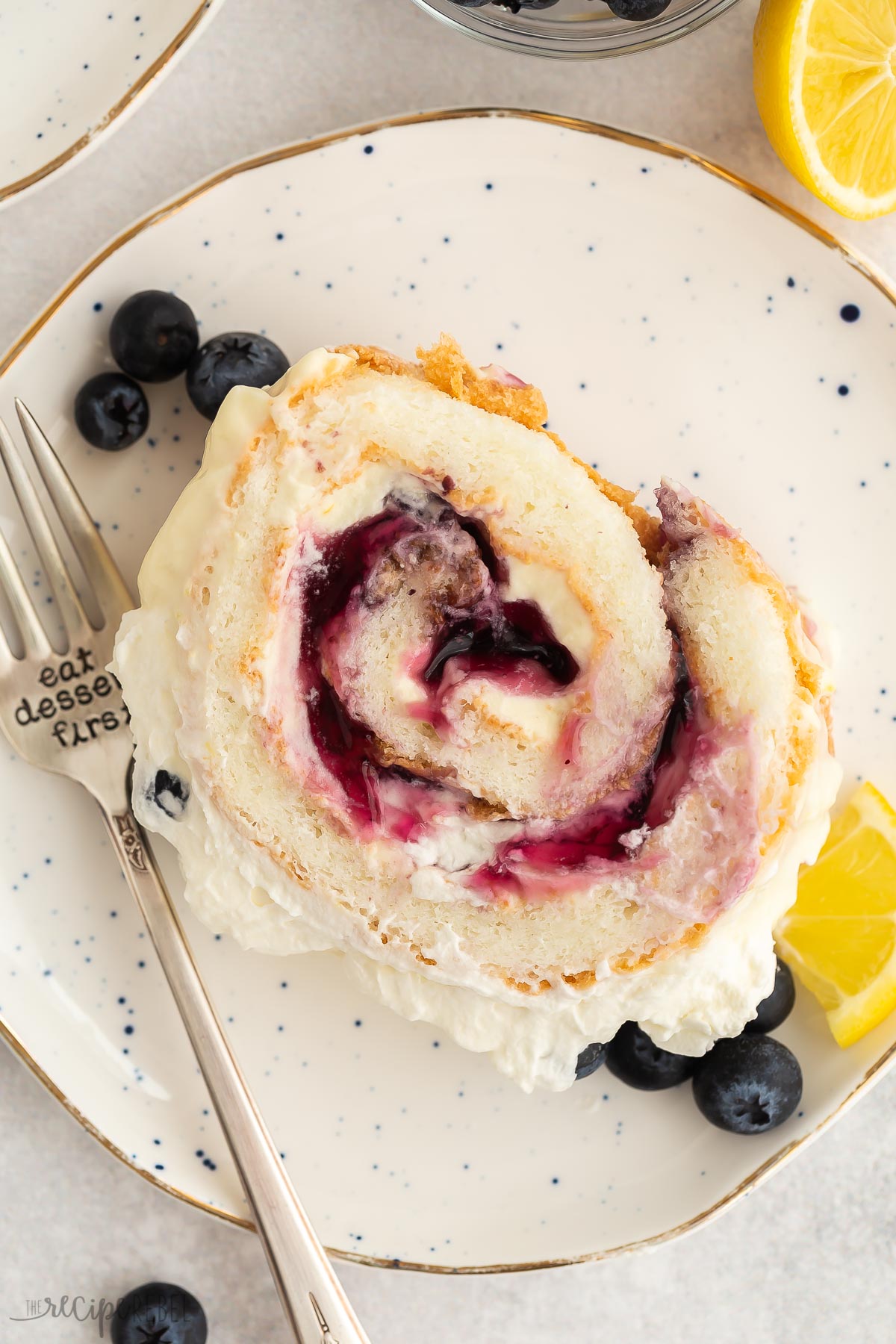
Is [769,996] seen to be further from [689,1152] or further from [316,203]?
[316,203]

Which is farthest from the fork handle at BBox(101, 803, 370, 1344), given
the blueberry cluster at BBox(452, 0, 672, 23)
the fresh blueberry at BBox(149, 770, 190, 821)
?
the blueberry cluster at BBox(452, 0, 672, 23)

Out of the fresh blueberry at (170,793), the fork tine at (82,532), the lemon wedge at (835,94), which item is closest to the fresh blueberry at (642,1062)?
the fresh blueberry at (170,793)

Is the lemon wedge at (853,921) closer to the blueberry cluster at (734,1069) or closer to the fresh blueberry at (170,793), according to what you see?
the blueberry cluster at (734,1069)

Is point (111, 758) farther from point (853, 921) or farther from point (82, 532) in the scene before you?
point (853, 921)

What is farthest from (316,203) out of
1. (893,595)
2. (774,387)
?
→ (893,595)

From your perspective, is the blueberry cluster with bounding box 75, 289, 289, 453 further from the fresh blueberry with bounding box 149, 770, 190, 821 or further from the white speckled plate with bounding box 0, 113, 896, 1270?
the fresh blueberry with bounding box 149, 770, 190, 821

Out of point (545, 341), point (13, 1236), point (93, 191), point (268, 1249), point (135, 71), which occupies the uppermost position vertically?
point (545, 341)

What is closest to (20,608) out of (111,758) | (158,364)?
(111,758)
